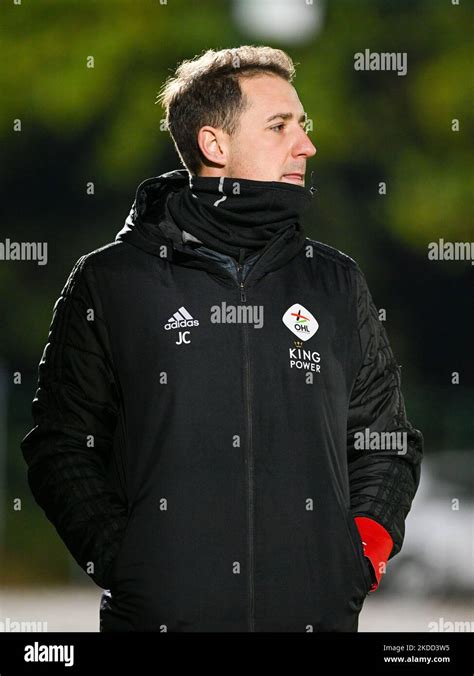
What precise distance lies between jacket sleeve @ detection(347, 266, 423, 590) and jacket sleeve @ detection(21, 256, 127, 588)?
2.06 feet

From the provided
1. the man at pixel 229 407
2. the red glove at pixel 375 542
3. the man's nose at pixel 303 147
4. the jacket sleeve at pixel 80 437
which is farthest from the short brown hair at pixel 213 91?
the red glove at pixel 375 542

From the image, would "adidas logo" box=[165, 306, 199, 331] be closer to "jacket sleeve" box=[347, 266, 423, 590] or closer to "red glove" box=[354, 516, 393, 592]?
"jacket sleeve" box=[347, 266, 423, 590]

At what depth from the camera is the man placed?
3.05 m

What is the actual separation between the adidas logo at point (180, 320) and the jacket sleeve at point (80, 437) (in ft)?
0.57

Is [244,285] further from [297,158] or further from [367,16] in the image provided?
[367,16]

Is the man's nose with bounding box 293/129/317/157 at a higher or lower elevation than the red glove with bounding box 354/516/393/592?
higher

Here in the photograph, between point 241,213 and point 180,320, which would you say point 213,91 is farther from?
point 180,320

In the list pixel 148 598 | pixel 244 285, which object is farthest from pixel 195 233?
pixel 148 598

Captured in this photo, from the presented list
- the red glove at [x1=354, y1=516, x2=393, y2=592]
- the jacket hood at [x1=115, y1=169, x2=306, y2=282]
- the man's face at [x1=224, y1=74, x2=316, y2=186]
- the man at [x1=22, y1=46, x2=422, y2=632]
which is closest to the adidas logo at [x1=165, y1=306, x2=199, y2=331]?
the man at [x1=22, y1=46, x2=422, y2=632]

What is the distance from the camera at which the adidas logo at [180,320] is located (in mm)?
3160

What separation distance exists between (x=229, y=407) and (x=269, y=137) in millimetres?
749

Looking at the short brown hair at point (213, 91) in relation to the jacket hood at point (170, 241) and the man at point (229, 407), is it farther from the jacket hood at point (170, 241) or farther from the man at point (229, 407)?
the jacket hood at point (170, 241)

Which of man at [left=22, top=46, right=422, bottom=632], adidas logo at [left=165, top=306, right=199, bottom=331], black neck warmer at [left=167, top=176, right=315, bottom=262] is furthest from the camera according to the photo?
black neck warmer at [left=167, top=176, right=315, bottom=262]

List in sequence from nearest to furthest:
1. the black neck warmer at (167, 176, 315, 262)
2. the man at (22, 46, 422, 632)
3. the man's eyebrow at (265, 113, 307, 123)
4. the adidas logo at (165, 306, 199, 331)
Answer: the man at (22, 46, 422, 632) → the adidas logo at (165, 306, 199, 331) → the black neck warmer at (167, 176, 315, 262) → the man's eyebrow at (265, 113, 307, 123)
